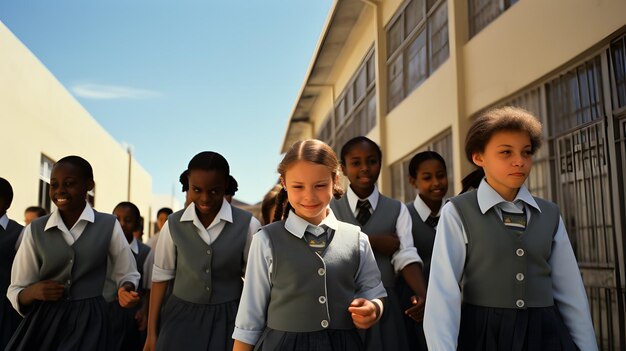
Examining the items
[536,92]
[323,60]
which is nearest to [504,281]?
[536,92]

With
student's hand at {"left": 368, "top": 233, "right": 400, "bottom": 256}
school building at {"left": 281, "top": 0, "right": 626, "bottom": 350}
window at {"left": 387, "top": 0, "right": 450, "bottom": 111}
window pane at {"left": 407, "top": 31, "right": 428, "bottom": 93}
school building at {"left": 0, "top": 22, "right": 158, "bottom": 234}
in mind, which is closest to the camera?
student's hand at {"left": 368, "top": 233, "right": 400, "bottom": 256}

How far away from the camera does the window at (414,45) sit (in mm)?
9320

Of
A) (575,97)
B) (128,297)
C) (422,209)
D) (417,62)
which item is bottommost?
(128,297)

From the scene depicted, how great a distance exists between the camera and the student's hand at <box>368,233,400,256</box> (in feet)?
11.8

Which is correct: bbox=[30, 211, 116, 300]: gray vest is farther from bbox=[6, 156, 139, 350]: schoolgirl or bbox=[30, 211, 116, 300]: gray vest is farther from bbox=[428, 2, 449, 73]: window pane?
bbox=[428, 2, 449, 73]: window pane

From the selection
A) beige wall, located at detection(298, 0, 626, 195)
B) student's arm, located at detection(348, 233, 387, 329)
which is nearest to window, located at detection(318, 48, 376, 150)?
beige wall, located at detection(298, 0, 626, 195)

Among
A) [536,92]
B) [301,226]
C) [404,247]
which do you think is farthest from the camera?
[536,92]

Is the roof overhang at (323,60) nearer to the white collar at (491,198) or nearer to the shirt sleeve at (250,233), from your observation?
the shirt sleeve at (250,233)

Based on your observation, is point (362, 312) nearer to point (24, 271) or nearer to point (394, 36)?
point (24, 271)

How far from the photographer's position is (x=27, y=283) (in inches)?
149

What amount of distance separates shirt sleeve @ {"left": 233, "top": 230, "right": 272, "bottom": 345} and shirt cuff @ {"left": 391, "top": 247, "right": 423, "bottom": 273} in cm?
113

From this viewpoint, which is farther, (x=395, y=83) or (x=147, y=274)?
(x=395, y=83)

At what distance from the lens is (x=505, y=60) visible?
6945mm

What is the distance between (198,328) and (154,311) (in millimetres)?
305
